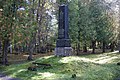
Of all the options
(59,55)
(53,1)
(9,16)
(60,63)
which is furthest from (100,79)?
(53,1)

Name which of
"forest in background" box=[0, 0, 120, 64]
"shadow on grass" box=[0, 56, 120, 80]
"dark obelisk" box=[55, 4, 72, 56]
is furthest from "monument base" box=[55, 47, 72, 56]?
"forest in background" box=[0, 0, 120, 64]

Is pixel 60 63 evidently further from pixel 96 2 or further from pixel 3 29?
pixel 96 2

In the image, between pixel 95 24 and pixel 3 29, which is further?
pixel 95 24

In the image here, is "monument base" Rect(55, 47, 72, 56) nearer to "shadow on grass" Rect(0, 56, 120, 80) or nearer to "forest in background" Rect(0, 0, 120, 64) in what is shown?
"shadow on grass" Rect(0, 56, 120, 80)

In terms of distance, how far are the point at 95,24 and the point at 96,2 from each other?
4900mm

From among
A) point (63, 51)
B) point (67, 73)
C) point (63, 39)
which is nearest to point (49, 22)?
point (63, 39)

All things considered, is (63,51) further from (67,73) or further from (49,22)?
(49,22)

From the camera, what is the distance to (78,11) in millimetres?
43156

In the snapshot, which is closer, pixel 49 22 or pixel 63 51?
pixel 63 51

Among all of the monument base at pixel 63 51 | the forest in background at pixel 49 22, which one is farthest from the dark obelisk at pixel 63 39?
the forest in background at pixel 49 22

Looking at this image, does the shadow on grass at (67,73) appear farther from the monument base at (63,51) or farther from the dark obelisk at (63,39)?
the dark obelisk at (63,39)

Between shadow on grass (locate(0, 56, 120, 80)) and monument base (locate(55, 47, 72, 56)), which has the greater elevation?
monument base (locate(55, 47, 72, 56))

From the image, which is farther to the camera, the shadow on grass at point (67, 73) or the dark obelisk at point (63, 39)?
the dark obelisk at point (63, 39)

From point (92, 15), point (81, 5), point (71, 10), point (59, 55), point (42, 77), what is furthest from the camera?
point (92, 15)
